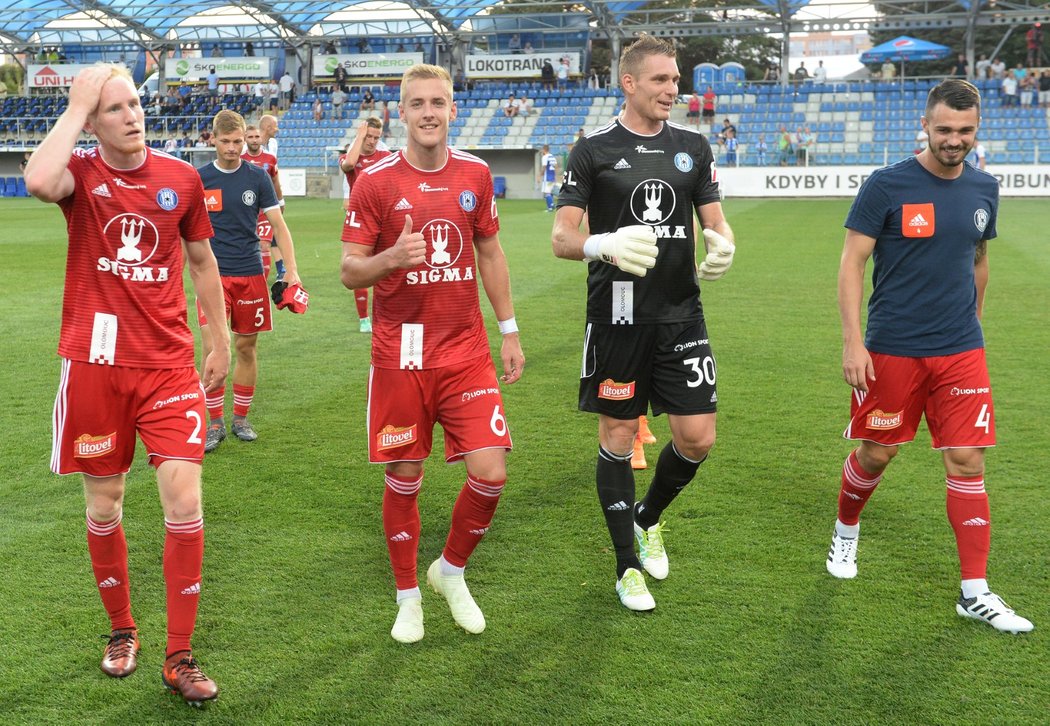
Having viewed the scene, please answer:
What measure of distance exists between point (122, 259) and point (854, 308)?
2947mm

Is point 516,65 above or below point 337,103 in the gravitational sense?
above

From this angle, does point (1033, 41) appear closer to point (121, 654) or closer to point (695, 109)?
point (695, 109)

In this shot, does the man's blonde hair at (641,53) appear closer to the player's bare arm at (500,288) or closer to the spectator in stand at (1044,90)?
the player's bare arm at (500,288)

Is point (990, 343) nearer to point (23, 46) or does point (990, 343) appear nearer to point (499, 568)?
point (499, 568)

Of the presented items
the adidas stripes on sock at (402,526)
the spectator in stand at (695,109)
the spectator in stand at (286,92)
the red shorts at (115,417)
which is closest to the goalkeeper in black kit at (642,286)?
the adidas stripes on sock at (402,526)

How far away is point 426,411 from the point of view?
4117 millimetres

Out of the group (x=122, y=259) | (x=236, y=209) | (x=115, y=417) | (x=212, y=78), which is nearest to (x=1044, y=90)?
(x=212, y=78)

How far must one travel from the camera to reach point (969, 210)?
4.27m

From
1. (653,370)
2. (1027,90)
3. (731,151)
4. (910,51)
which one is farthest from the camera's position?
(910,51)

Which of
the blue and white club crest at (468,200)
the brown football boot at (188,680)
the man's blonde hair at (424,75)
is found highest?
the man's blonde hair at (424,75)

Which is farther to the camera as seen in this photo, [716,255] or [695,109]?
[695,109]

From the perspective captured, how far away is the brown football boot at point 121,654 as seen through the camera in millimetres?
3748

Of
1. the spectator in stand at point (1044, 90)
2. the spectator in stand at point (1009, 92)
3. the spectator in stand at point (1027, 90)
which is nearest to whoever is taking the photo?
the spectator in stand at point (1044, 90)

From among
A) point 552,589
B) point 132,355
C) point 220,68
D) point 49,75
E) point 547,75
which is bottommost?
point 552,589
